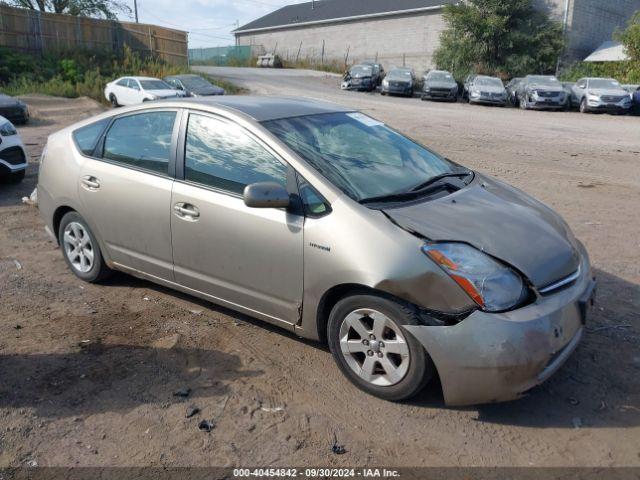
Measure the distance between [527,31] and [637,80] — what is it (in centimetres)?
735

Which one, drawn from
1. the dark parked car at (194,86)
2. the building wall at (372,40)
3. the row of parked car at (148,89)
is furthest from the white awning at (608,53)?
the row of parked car at (148,89)

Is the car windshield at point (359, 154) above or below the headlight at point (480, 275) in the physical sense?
above

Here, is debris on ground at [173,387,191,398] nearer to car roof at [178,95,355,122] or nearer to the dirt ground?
the dirt ground

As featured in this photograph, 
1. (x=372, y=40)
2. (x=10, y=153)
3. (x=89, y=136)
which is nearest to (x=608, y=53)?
(x=372, y=40)

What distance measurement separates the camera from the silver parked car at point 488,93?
27484 millimetres

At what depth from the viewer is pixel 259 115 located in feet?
13.8

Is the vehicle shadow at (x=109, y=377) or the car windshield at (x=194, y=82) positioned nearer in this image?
the vehicle shadow at (x=109, y=377)

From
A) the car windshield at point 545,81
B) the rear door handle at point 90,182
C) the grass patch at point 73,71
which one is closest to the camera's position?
the rear door handle at point 90,182

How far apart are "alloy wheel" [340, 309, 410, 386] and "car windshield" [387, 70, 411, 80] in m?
29.6

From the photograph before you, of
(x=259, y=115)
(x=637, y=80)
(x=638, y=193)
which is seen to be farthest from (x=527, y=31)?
(x=259, y=115)

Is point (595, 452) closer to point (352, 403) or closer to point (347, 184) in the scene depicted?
point (352, 403)

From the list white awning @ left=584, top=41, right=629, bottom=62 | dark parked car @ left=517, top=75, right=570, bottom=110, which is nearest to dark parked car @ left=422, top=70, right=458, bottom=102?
dark parked car @ left=517, top=75, right=570, bottom=110

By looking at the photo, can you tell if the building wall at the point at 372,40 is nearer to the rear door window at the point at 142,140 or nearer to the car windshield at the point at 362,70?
the car windshield at the point at 362,70

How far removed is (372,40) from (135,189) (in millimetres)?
47742
